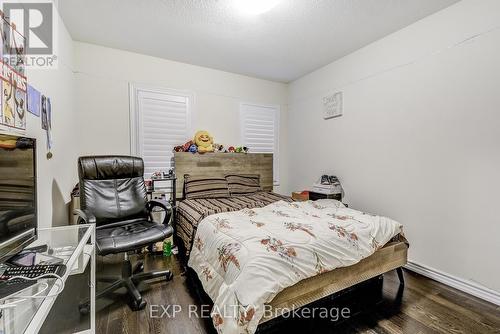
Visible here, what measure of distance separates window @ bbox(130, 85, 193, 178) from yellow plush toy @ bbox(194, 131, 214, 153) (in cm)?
19

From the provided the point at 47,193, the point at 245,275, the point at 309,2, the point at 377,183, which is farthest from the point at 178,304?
the point at 309,2

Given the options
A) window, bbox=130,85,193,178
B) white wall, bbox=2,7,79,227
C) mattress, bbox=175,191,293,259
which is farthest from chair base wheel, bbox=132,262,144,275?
window, bbox=130,85,193,178

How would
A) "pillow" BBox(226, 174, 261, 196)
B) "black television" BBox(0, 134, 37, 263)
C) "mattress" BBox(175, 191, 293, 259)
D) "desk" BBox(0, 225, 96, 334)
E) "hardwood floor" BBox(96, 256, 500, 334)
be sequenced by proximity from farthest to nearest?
1. "pillow" BBox(226, 174, 261, 196)
2. "mattress" BBox(175, 191, 293, 259)
3. "hardwood floor" BBox(96, 256, 500, 334)
4. "black television" BBox(0, 134, 37, 263)
5. "desk" BBox(0, 225, 96, 334)

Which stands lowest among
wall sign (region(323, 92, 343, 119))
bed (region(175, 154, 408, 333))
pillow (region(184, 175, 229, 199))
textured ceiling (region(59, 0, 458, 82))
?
bed (region(175, 154, 408, 333))

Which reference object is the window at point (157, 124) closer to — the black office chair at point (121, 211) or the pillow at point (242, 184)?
the black office chair at point (121, 211)

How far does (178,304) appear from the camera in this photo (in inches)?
72.5

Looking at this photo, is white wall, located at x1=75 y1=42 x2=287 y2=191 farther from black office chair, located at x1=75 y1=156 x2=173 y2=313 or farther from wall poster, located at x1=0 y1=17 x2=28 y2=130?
wall poster, located at x1=0 y1=17 x2=28 y2=130

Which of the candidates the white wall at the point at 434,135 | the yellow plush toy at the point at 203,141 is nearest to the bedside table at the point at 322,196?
the white wall at the point at 434,135

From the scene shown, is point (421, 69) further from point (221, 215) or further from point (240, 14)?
point (221, 215)

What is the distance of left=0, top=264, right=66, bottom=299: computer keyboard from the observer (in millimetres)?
843

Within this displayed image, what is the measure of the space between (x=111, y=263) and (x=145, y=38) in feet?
8.46

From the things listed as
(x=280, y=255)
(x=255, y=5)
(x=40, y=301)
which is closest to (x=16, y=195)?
(x=40, y=301)

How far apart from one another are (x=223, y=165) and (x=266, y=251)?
92.7 inches

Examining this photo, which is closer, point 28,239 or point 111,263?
point 28,239
